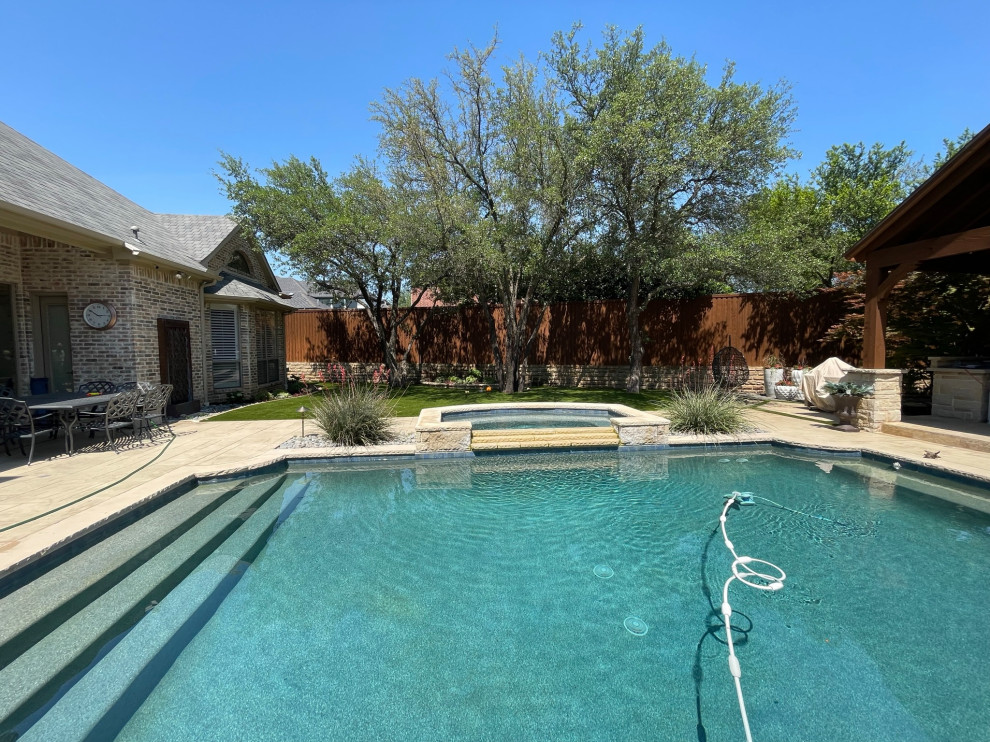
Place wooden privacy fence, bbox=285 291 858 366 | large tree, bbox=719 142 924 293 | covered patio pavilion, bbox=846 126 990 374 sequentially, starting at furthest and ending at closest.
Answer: wooden privacy fence, bbox=285 291 858 366 → large tree, bbox=719 142 924 293 → covered patio pavilion, bbox=846 126 990 374

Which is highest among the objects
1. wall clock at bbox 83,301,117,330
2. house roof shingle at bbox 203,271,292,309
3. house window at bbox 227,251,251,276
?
house window at bbox 227,251,251,276

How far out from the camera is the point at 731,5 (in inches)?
343

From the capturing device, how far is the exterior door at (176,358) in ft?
30.8

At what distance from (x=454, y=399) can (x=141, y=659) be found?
9121mm

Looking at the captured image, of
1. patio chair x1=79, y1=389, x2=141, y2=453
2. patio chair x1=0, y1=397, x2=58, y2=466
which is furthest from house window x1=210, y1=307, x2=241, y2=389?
patio chair x1=0, y1=397, x2=58, y2=466

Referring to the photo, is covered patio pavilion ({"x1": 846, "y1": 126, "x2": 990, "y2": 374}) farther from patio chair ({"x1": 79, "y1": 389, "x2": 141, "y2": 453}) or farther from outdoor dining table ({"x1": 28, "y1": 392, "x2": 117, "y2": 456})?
outdoor dining table ({"x1": 28, "y1": 392, "x2": 117, "y2": 456})

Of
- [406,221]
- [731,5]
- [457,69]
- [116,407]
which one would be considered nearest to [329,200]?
[406,221]

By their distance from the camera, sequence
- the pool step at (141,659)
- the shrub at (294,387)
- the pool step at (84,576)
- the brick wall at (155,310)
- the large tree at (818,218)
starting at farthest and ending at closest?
1. the shrub at (294,387)
2. the large tree at (818,218)
3. the brick wall at (155,310)
4. the pool step at (84,576)
5. the pool step at (141,659)

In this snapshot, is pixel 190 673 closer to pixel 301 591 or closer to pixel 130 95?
pixel 301 591

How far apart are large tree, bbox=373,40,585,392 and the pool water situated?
12.0 feet

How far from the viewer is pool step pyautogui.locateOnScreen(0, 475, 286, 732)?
7.34ft

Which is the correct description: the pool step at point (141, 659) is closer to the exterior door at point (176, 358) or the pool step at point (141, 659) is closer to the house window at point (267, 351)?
the exterior door at point (176, 358)

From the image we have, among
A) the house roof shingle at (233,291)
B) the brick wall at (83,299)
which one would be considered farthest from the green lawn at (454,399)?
the house roof shingle at (233,291)

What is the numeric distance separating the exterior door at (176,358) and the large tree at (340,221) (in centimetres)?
343
